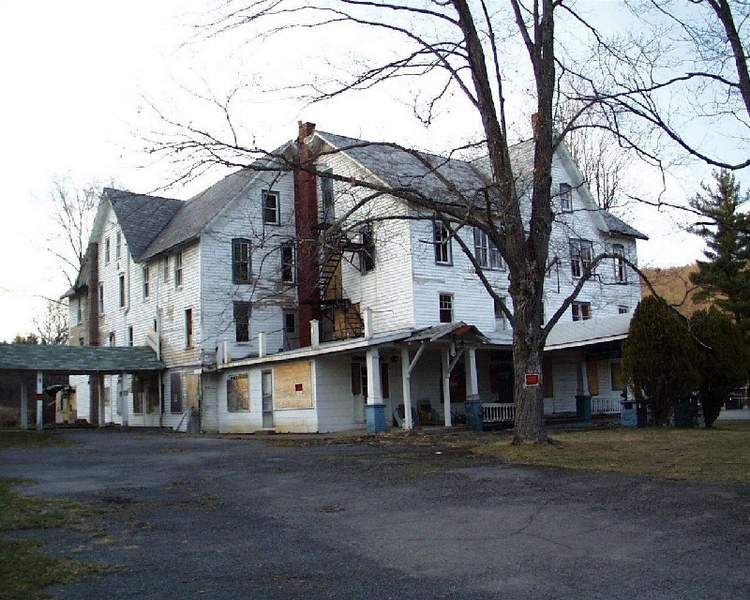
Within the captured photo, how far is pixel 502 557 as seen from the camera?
6.43 metres

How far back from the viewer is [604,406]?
105 feet

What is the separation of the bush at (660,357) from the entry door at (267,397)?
41.9 feet

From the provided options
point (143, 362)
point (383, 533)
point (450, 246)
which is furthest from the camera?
point (143, 362)

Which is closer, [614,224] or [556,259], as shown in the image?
[556,259]

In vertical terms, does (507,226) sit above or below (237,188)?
below

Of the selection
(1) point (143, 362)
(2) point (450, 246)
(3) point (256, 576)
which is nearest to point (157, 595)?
(3) point (256, 576)

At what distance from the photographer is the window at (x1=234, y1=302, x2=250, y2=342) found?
A: 31.2 m

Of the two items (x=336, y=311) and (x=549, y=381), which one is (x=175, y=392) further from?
(x=549, y=381)

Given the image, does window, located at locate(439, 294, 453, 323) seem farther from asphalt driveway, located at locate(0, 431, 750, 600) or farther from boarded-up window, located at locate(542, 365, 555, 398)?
asphalt driveway, located at locate(0, 431, 750, 600)

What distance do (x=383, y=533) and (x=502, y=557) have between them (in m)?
1.56

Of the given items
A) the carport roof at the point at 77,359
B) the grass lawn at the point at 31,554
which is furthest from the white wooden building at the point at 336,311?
the grass lawn at the point at 31,554

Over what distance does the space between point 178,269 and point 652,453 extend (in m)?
23.4

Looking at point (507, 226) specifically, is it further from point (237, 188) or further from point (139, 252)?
point (139, 252)

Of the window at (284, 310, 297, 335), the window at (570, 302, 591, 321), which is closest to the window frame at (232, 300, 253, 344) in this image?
the window at (284, 310, 297, 335)
